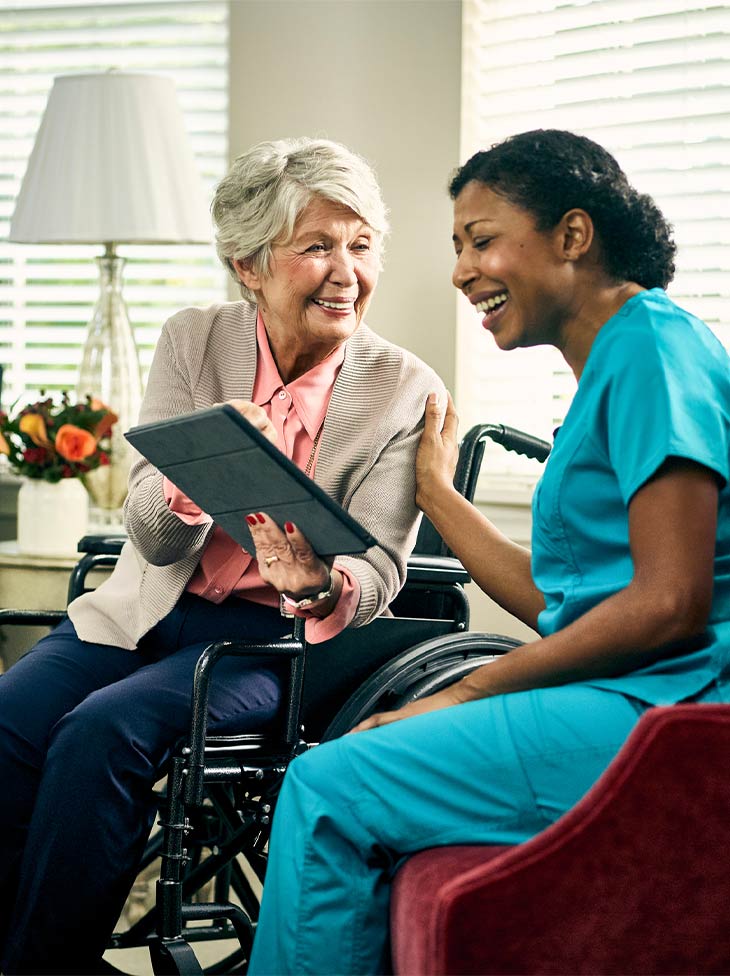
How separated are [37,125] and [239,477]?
7.88ft

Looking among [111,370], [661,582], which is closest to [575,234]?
[661,582]

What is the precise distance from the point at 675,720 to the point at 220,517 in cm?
68

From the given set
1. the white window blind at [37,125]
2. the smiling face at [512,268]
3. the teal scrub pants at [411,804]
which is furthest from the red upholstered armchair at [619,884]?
the white window blind at [37,125]

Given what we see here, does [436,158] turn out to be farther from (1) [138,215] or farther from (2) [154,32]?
(2) [154,32]

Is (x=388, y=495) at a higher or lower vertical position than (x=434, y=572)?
higher

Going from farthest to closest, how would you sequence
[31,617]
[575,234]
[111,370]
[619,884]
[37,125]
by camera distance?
[37,125]
[111,370]
[31,617]
[575,234]
[619,884]

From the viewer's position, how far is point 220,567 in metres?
1.86

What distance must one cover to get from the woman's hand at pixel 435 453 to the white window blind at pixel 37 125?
1.60 metres

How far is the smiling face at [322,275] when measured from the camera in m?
1.86

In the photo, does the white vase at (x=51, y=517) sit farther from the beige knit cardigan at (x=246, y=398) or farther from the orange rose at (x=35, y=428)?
the beige knit cardigan at (x=246, y=398)

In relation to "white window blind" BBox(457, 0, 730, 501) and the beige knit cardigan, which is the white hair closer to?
the beige knit cardigan

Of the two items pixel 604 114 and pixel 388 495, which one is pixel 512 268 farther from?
pixel 604 114

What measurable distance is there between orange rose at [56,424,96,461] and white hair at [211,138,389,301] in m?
0.90

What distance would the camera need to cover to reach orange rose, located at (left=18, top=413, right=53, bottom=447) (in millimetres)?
2711
